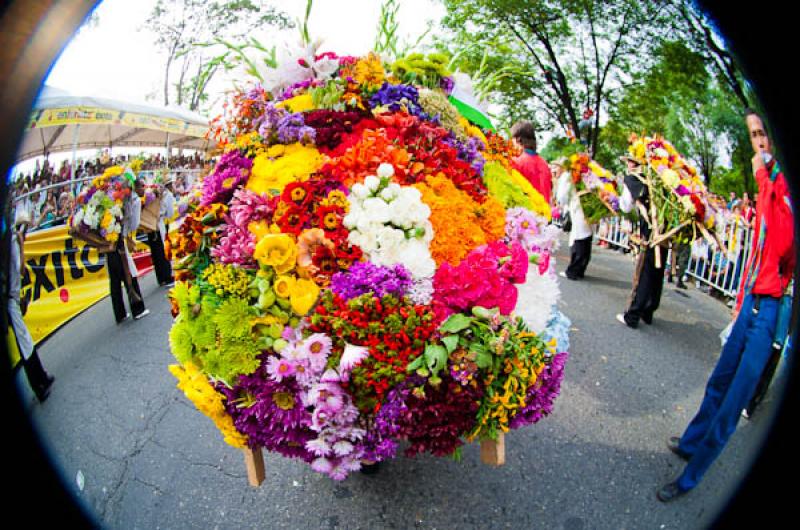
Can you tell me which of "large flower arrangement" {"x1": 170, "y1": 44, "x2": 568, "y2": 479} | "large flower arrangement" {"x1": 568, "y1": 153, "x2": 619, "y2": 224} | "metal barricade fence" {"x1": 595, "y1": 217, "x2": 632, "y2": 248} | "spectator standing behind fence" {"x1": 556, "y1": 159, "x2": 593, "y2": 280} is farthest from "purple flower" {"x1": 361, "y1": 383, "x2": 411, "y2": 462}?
"metal barricade fence" {"x1": 595, "y1": 217, "x2": 632, "y2": 248}

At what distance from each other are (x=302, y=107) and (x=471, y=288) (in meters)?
1.47

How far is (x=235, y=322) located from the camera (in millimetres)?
1767

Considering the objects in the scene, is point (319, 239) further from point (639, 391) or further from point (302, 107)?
point (639, 391)

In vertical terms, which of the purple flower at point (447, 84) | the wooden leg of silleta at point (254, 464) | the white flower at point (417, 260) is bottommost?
the wooden leg of silleta at point (254, 464)

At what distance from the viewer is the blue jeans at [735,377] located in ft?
8.07

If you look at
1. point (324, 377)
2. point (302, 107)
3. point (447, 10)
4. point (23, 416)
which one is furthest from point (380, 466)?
point (447, 10)

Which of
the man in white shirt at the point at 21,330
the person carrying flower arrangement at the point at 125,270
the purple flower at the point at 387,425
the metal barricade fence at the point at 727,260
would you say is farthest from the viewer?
the metal barricade fence at the point at 727,260

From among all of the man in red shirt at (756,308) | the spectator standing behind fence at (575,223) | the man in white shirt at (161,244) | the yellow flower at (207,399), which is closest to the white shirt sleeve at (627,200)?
the spectator standing behind fence at (575,223)

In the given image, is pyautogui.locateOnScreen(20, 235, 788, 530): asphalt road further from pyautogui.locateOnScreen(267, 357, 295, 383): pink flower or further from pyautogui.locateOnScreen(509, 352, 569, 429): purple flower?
pyautogui.locateOnScreen(267, 357, 295, 383): pink flower

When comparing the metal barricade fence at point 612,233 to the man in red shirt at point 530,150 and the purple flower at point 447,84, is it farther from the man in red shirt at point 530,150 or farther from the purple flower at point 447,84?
the purple flower at point 447,84

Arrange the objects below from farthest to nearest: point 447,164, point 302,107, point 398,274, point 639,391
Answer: point 639,391, point 302,107, point 447,164, point 398,274

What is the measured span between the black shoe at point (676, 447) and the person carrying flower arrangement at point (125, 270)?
20.1 ft

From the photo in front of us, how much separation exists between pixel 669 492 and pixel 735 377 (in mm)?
804

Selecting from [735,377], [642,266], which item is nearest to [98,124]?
[642,266]
